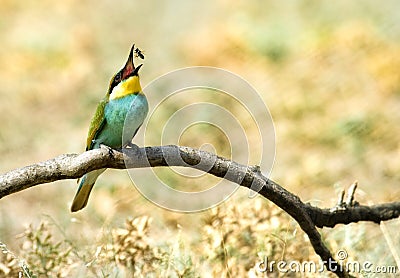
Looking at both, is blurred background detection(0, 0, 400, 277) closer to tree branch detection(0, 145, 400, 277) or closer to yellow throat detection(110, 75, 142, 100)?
tree branch detection(0, 145, 400, 277)

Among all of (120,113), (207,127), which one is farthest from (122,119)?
(207,127)

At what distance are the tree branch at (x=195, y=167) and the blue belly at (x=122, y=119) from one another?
221 millimetres

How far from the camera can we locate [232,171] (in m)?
2.17

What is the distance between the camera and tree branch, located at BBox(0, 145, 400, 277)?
78.3 inches

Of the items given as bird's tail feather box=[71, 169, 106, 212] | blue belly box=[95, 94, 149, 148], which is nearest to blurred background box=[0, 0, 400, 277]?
bird's tail feather box=[71, 169, 106, 212]

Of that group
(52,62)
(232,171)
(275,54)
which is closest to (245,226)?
(232,171)

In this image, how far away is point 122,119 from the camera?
250 centimetres

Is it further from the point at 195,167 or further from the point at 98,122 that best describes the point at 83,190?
the point at 195,167

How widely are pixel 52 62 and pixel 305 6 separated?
2.56 meters

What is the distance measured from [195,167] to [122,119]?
46 cm

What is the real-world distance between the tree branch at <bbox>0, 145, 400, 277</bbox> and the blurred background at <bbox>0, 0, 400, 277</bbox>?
0.40 ft

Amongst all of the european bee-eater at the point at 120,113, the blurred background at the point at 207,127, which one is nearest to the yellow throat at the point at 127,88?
the european bee-eater at the point at 120,113

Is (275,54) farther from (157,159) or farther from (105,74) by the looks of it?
(157,159)

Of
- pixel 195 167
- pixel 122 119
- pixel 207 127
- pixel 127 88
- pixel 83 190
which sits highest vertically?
pixel 207 127
